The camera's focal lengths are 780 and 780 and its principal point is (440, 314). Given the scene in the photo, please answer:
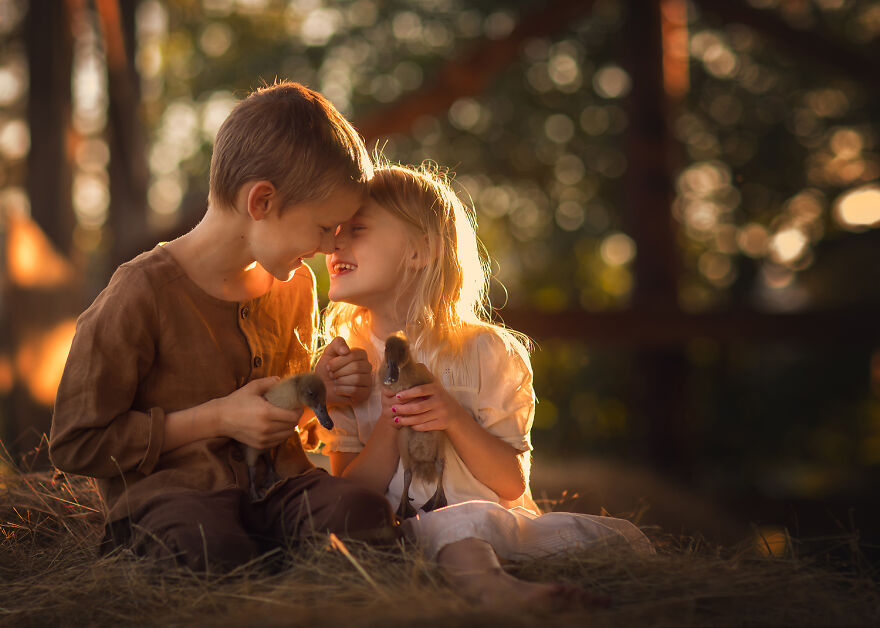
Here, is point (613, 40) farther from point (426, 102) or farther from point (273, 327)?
point (273, 327)

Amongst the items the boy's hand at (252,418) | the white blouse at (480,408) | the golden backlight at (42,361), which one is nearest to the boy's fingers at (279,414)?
the boy's hand at (252,418)

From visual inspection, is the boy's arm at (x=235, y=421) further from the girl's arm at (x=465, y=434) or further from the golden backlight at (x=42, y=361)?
the golden backlight at (x=42, y=361)

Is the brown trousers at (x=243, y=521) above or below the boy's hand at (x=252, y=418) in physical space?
below

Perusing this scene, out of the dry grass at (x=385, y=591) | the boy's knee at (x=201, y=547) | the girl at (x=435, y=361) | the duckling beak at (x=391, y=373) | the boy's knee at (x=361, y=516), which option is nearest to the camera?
the dry grass at (x=385, y=591)

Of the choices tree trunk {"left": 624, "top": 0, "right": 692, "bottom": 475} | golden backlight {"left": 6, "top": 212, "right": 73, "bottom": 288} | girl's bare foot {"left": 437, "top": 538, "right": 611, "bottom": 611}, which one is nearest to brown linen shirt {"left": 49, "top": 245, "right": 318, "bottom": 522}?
girl's bare foot {"left": 437, "top": 538, "right": 611, "bottom": 611}

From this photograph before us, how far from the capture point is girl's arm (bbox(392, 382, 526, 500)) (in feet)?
7.24

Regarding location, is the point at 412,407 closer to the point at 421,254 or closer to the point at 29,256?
the point at 421,254

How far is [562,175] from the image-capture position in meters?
8.69

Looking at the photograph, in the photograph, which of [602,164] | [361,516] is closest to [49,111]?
[361,516]

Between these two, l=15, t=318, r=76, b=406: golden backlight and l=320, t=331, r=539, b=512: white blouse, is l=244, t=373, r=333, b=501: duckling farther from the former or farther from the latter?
l=15, t=318, r=76, b=406: golden backlight

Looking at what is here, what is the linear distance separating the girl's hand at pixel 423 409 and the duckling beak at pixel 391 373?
0.23 feet

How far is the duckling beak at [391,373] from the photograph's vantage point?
2.14 meters

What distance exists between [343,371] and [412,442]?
1.03 ft

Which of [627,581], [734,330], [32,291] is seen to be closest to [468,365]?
[627,581]
